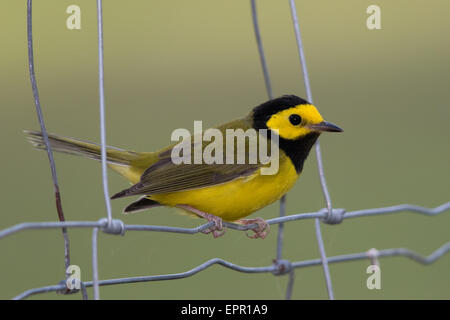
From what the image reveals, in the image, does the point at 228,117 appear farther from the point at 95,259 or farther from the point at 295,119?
the point at 95,259

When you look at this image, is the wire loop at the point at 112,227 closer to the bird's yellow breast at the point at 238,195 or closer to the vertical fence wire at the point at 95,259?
the vertical fence wire at the point at 95,259

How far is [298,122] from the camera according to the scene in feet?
15.2

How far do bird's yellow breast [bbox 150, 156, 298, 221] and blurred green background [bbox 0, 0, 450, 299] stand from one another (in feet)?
1.71

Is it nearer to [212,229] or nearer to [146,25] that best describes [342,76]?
[146,25]

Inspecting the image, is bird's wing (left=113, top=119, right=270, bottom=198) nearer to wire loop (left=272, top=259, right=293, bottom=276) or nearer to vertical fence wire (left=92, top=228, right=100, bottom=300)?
wire loop (left=272, top=259, right=293, bottom=276)

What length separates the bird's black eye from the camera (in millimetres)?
4625

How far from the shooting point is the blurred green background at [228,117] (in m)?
7.59

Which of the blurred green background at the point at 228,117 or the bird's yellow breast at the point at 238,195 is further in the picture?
the blurred green background at the point at 228,117

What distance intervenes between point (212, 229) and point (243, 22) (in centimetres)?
1111

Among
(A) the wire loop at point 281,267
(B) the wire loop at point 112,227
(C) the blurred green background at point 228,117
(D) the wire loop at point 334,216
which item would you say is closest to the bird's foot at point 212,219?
(A) the wire loop at point 281,267

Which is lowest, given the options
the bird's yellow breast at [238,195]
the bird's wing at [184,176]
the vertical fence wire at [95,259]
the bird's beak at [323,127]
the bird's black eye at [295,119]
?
the vertical fence wire at [95,259]

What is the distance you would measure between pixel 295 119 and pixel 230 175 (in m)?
0.53

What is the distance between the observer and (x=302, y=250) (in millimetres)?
7992

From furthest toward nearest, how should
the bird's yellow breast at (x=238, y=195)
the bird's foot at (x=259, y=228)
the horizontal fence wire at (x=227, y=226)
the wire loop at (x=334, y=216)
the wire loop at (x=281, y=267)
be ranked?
the bird's foot at (x=259, y=228)
the bird's yellow breast at (x=238, y=195)
the wire loop at (x=281, y=267)
the wire loop at (x=334, y=216)
the horizontal fence wire at (x=227, y=226)
